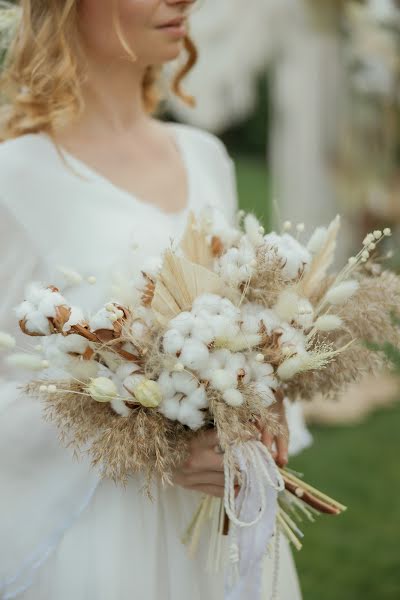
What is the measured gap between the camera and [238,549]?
166 cm

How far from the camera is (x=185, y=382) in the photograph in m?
1.53

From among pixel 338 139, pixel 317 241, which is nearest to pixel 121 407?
pixel 317 241

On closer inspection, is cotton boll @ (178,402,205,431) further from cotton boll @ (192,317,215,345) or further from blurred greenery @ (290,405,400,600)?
blurred greenery @ (290,405,400,600)

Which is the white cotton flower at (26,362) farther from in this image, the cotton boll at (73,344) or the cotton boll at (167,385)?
the cotton boll at (167,385)

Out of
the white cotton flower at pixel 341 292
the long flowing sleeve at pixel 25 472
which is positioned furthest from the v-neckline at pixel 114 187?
the white cotton flower at pixel 341 292

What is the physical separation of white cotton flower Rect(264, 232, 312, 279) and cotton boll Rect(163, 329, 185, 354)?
0.81 feet

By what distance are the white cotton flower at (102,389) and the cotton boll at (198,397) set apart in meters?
0.13

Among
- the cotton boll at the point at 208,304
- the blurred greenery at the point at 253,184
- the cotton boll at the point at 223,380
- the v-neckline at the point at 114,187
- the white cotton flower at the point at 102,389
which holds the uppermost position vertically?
the v-neckline at the point at 114,187

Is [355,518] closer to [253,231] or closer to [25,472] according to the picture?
[25,472]

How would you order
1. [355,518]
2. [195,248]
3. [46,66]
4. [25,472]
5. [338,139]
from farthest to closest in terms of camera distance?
[338,139]
[355,518]
[46,66]
[25,472]
[195,248]

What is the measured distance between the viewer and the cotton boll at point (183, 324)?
1526mm

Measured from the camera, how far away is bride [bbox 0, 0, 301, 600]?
174 cm

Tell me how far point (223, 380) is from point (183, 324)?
12cm

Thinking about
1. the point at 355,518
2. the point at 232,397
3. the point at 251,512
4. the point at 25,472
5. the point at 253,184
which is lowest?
the point at 355,518
